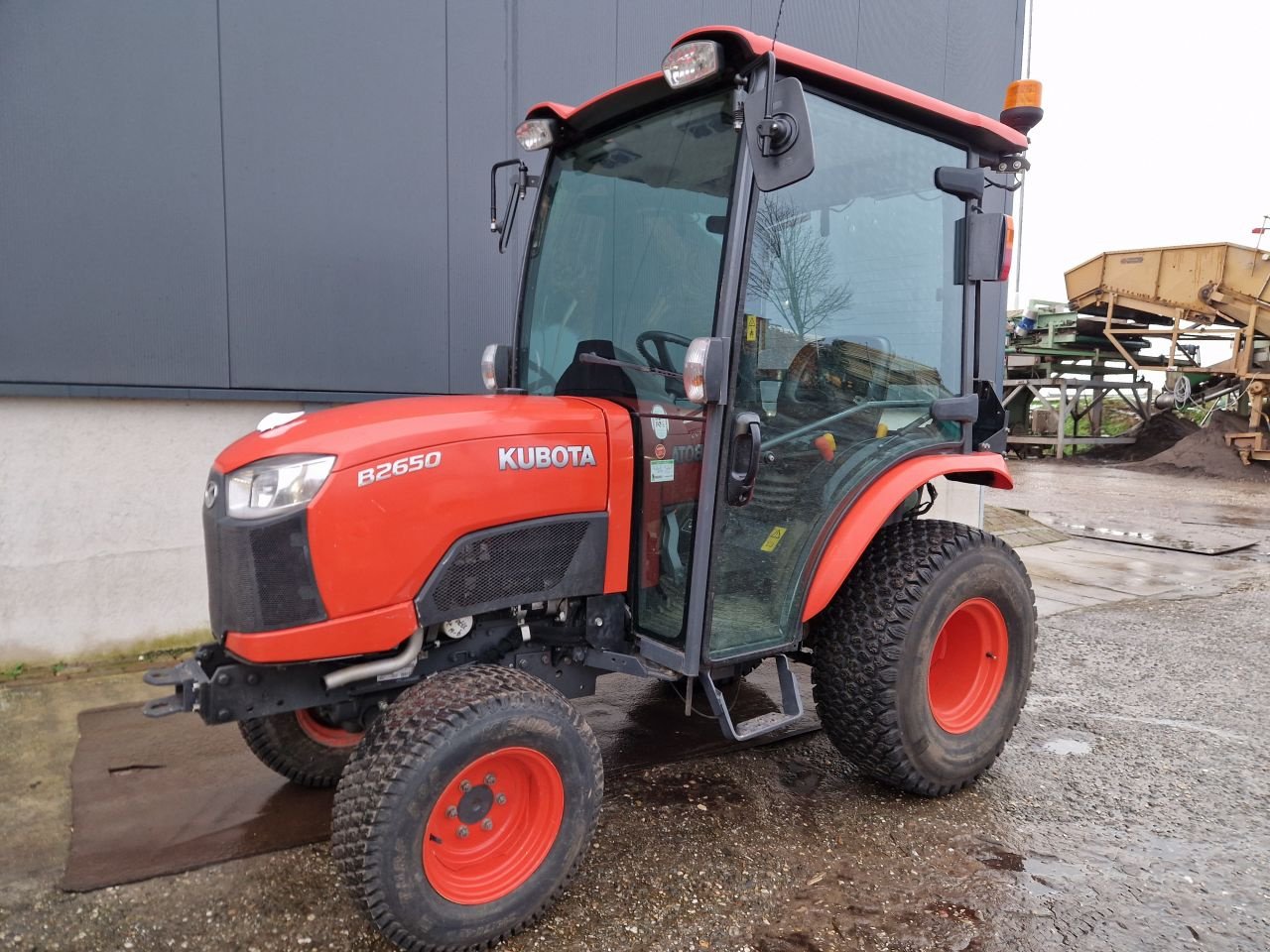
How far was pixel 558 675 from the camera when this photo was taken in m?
2.75

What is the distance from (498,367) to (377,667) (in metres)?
1.30

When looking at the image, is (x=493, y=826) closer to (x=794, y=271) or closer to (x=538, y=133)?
(x=794, y=271)

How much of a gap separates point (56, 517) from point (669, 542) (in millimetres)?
3194

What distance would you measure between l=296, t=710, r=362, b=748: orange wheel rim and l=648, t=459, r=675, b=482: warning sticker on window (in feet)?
4.43

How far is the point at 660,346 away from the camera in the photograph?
2678 millimetres

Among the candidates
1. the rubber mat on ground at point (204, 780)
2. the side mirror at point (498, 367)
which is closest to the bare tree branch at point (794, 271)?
the side mirror at point (498, 367)

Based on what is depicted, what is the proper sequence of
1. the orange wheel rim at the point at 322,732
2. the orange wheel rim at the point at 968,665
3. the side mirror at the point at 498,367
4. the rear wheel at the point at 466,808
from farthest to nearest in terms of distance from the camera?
the side mirror at the point at 498,367
the orange wheel rim at the point at 968,665
the orange wheel rim at the point at 322,732
the rear wheel at the point at 466,808

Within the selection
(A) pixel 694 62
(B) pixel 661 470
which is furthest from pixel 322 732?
(A) pixel 694 62

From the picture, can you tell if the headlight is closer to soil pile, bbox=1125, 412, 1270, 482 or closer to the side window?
the side window

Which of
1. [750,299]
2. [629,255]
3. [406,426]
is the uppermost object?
[629,255]

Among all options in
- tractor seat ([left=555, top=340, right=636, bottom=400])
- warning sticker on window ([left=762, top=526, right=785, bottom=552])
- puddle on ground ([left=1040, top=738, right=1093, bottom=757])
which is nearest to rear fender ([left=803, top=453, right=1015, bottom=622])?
warning sticker on window ([left=762, top=526, right=785, bottom=552])

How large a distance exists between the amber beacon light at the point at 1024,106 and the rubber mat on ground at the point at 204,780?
2409mm

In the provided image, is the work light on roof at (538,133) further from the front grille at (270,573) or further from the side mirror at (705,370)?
the front grille at (270,573)

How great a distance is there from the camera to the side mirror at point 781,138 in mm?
2225
